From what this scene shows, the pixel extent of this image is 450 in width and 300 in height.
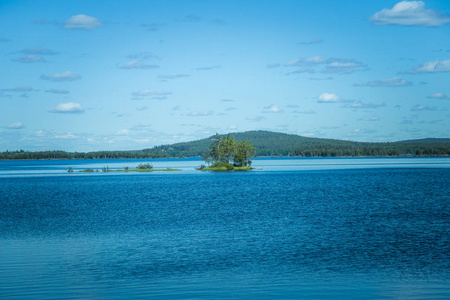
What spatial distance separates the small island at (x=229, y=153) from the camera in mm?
147000

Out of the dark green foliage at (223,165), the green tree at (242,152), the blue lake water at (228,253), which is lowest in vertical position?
the blue lake water at (228,253)

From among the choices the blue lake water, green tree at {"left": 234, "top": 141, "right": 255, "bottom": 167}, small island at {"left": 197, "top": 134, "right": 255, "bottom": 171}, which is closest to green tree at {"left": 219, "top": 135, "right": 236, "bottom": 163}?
small island at {"left": 197, "top": 134, "right": 255, "bottom": 171}

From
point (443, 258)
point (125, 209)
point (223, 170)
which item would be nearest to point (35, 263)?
point (443, 258)

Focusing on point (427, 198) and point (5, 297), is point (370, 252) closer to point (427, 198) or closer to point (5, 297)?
point (5, 297)

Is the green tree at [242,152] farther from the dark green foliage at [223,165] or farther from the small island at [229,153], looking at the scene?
the dark green foliage at [223,165]

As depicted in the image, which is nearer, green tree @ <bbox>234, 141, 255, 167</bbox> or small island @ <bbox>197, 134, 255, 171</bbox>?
green tree @ <bbox>234, 141, 255, 167</bbox>

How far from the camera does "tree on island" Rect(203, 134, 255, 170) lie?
146750 millimetres

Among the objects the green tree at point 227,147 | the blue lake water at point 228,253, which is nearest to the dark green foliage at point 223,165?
the green tree at point 227,147

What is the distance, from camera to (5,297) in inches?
720

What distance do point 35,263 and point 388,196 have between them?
47.5 m

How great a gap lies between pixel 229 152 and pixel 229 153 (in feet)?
3.44

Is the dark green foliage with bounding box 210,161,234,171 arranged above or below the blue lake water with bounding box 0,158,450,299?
above

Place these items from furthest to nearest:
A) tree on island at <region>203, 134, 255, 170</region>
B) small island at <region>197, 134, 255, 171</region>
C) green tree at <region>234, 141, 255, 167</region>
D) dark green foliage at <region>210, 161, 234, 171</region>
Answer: dark green foliage at <region>210, 161, 234, 171</region> < small island at <region>197, 134, 255, 171</region> < tree on island at <region>203, 134, 255, 170</region> < green tree at <region>234, 141, 255, 167</region>

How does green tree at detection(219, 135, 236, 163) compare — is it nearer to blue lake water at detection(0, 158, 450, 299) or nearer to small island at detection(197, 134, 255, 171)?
small island at detection(197, 134, 255, 171)
